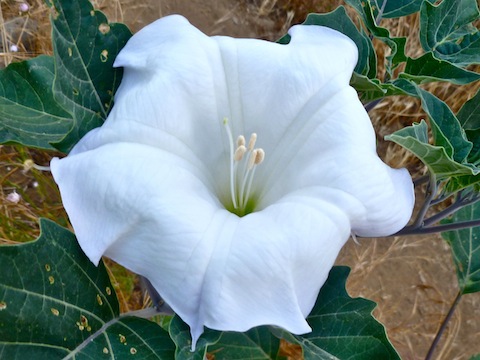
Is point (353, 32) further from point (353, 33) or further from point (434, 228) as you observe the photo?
point (434, 228)

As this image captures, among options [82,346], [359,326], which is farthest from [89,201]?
[359,326]

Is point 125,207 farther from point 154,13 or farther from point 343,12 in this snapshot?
point 154,13

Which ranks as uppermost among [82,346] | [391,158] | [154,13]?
[82,346]

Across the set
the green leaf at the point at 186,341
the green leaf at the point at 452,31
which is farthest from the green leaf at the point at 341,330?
the green leaf at the point at 452,31

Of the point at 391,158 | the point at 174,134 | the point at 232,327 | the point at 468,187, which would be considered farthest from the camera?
the point at 391,158

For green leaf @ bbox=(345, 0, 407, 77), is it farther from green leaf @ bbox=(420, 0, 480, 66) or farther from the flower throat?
the flower throat

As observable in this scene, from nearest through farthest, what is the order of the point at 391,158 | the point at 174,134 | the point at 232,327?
the point at 232,327
the point at 174,134
the point at 391,158

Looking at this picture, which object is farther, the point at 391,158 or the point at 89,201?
the point at 391,158

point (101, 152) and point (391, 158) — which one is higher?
point (101, 152)
